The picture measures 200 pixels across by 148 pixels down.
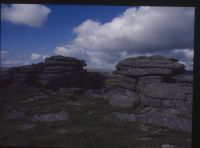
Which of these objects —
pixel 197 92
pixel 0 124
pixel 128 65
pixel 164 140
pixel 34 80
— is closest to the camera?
pixel 197 92

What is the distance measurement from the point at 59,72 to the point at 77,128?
14026mm

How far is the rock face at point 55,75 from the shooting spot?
33.4 metres

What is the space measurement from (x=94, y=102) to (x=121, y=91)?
3039mm

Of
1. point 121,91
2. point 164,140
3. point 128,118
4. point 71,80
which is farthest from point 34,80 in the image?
point 164,140

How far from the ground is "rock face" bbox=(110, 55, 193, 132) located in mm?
1410

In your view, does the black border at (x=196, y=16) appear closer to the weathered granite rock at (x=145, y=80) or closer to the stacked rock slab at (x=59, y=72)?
the weathered granite rock at (x=145, y=80)

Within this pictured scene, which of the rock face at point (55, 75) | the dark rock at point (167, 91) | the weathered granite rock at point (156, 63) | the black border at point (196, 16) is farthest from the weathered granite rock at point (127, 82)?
the black border at point (196, 16)

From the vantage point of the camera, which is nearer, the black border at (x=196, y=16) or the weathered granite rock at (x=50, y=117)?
the black border at (x=196, y=16)

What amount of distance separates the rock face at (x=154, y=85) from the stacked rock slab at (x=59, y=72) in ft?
22.6

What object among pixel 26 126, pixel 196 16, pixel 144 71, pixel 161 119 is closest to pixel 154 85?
pixel 144 71

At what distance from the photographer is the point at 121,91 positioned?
89.2 feet

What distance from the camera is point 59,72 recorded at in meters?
33.6

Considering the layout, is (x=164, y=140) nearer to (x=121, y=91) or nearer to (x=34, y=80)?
(x=121, y=91)
